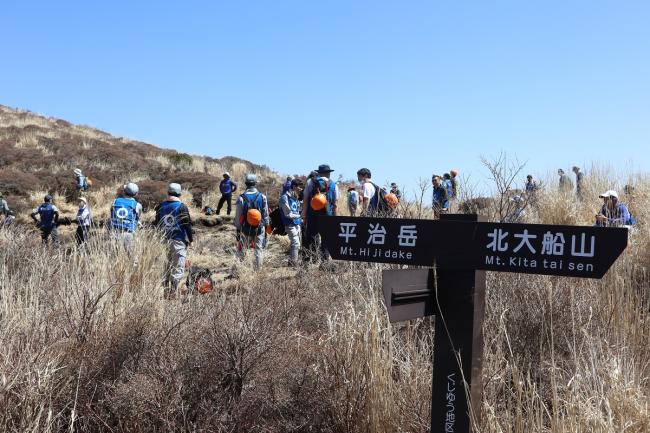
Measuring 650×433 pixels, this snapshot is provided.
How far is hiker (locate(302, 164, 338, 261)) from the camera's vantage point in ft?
31.8

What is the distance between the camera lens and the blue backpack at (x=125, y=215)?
25.5 ft

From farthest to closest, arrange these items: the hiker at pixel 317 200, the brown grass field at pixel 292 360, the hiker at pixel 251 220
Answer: the hiker at pixel 317 200 → the hiker at pixel 251 220 → the brown grass field at pixel 292 360

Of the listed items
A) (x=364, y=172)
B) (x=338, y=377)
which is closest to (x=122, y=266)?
(x=338, y=377)

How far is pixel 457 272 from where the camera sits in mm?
2961

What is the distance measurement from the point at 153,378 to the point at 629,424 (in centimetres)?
234

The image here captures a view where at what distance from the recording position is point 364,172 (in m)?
11.1

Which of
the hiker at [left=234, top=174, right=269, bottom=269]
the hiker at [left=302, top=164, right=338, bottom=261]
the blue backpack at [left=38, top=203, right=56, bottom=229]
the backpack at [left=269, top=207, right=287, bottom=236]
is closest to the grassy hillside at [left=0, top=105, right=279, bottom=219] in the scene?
the blue backpack at [left=38, top=203, right=56, bottom=229]

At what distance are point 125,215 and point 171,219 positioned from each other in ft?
1.85

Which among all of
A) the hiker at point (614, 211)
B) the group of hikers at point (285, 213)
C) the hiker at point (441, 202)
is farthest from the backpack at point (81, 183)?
the hiker at point (614, 211)

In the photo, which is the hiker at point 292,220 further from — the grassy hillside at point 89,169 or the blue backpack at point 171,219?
the grassy hillside at point 89,169

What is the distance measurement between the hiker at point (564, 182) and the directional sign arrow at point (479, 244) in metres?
8.65

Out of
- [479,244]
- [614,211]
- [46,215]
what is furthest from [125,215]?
[46,215]

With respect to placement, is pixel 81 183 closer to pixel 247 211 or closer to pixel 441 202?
pixel 247 211

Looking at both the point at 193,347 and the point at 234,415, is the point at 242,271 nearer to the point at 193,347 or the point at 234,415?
the point at 193,347
